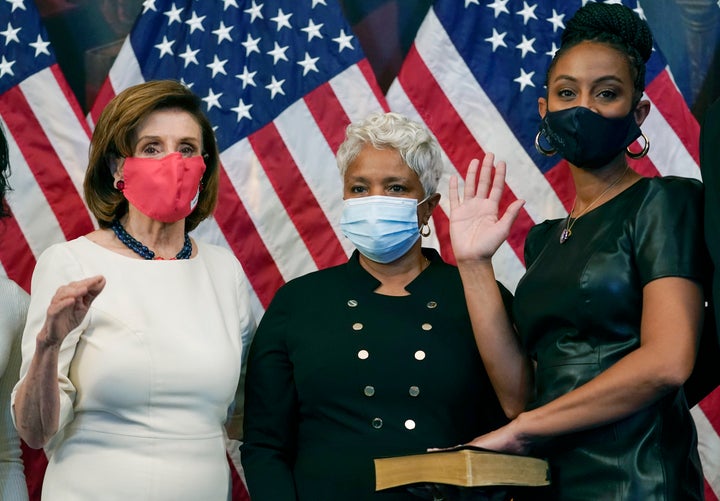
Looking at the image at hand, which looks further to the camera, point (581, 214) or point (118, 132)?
point (118, 132)

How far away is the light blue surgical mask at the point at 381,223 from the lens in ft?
9.07

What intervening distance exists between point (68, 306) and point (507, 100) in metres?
1.89

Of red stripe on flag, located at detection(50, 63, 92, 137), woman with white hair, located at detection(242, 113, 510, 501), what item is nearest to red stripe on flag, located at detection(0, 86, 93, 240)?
red stripe on flag, located at detection(50, 63, 92, 137)

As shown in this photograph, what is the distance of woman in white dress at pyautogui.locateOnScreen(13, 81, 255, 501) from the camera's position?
8.16ft

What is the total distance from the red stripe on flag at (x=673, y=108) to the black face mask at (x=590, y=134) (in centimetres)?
121

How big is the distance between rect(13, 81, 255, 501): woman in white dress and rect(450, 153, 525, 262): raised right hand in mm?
661

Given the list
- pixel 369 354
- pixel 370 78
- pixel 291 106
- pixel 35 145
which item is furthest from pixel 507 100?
pixel 35 145

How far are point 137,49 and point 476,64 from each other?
1.17 m

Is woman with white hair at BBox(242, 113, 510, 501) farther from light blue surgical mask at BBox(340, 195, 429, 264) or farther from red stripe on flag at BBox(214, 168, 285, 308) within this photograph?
red stripe on flag at BBox(214, 168, 285, 308)

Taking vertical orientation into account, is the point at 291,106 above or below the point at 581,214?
above

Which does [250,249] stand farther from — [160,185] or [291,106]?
[160,185]

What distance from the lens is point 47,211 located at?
137 inches

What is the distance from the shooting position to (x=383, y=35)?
12.5 ft

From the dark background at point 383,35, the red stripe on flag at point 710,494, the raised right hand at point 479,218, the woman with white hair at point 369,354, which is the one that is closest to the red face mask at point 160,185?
the woman with white hair at point 369,354
